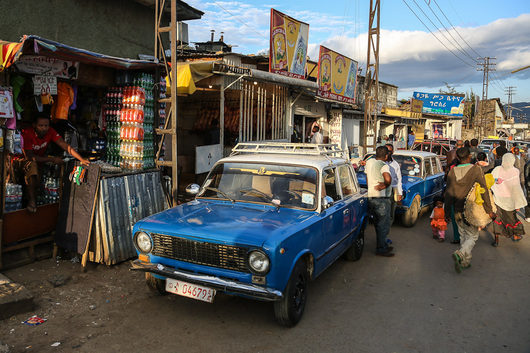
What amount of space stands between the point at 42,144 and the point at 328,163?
4646mm

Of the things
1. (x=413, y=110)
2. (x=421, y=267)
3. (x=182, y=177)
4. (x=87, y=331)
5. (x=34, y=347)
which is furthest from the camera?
(x=413, y=110)

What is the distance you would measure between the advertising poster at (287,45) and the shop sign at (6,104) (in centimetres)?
695

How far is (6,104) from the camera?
5.38m

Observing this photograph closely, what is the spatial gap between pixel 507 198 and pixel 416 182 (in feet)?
6.13

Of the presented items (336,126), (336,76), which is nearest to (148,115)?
(336,76)

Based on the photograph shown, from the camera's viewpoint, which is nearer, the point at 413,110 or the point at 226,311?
the point at 226,311

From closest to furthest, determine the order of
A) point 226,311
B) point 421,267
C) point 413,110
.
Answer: point 226,311
point 421,267
point 413,110

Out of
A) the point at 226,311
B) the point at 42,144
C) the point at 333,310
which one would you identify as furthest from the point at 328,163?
the point at 42,144

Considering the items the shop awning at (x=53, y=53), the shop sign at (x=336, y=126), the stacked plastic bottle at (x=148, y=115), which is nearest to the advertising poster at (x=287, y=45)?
the stacked plastic bottle at (x=148, y=115)

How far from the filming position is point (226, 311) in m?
4.48

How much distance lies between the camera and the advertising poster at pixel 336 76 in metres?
14.2

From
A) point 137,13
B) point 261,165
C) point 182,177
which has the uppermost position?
point 137,13

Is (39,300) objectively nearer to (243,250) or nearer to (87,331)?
(87,331)

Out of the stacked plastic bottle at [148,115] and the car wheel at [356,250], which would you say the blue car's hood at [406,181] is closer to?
the car wheel at [356,250]
